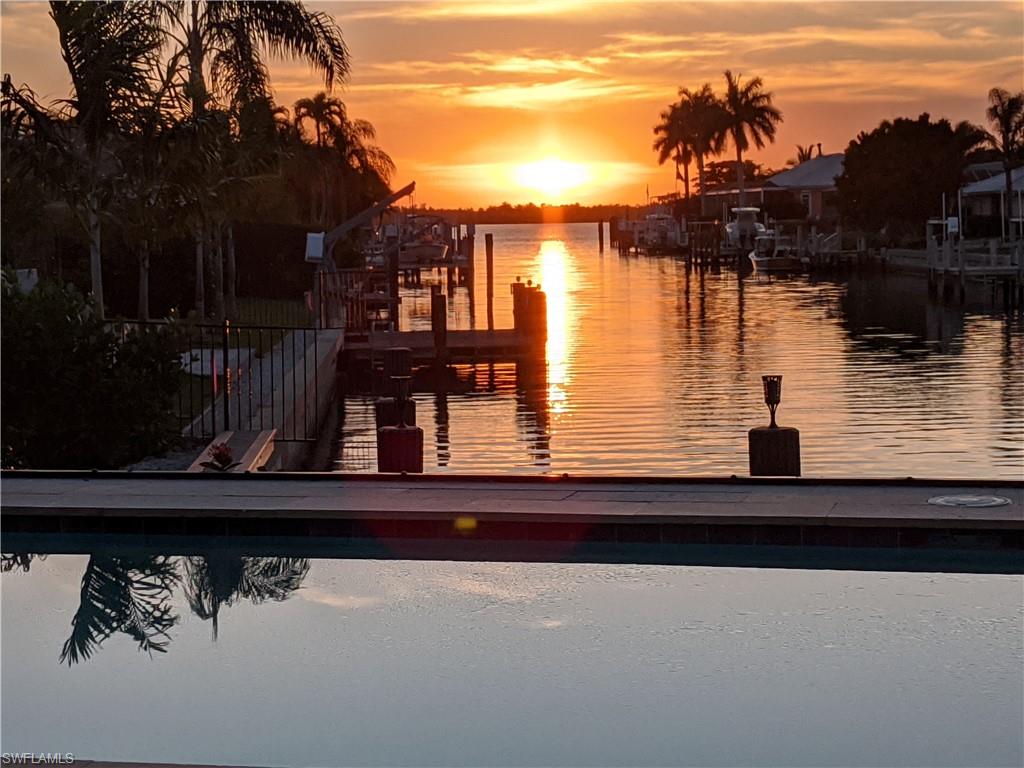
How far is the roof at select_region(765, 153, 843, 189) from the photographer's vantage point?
10275 cm

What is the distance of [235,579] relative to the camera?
10820 millimetres

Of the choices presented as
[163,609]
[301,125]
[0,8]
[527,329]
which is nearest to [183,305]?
[527,329]

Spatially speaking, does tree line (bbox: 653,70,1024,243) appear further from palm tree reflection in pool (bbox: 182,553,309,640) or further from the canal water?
palm tree reflection in pool (bbox: 182,553,309,640)

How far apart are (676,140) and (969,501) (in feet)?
383

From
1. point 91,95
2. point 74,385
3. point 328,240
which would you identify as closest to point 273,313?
point 328,240

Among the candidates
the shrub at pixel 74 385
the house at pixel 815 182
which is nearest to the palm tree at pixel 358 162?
the house at pixel 815 182

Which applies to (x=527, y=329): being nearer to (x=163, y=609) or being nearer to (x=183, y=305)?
(x=183, y=305)

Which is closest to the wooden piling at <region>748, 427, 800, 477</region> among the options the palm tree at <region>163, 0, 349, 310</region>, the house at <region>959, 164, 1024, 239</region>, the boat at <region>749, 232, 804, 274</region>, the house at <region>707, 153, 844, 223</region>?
the palm tree at <region>163, 0, 349, 310</region>

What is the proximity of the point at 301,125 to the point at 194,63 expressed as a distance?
5026 cm

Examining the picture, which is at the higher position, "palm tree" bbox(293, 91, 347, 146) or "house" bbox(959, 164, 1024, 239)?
"palm tree" bbox(293, 91, 347, 146)

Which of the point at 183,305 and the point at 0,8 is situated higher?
the point at 0,8

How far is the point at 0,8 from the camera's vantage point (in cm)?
2255

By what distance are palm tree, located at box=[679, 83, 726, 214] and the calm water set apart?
104059 mm

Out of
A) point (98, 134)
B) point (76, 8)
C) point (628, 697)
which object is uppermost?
point (76, 8)
